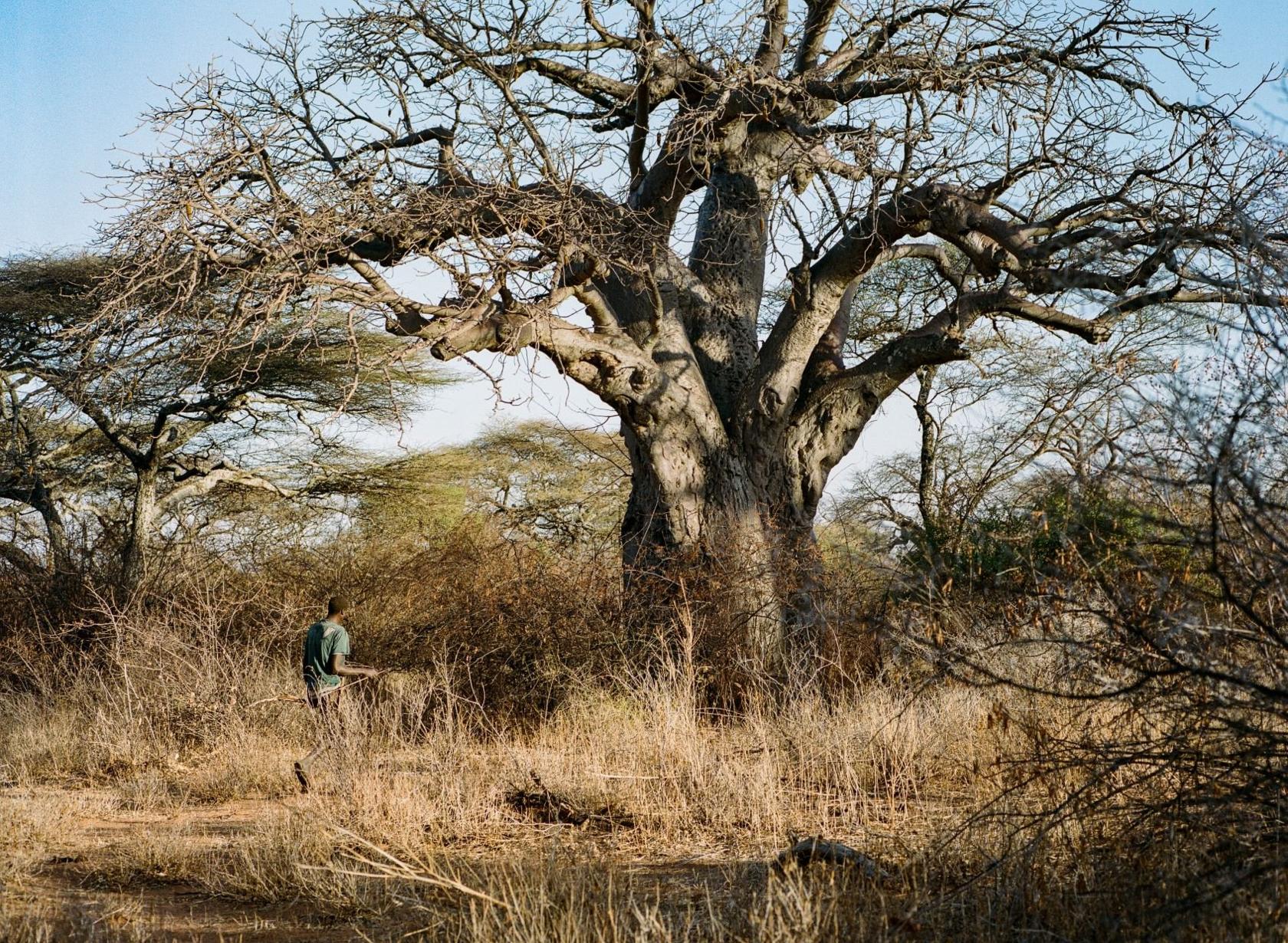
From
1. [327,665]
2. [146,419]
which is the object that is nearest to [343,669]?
[327,665]

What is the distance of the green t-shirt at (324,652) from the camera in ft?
25.1

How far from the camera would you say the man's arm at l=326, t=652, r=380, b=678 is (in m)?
7.37

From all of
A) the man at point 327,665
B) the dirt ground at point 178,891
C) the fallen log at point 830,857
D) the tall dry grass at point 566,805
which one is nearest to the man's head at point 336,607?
the man at point 327,665

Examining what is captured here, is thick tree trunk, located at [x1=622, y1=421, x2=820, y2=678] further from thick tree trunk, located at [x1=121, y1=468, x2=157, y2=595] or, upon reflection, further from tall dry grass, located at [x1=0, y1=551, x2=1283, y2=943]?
thick tree trunk, located at [x1=121, y1=468, x2=157, y2=595]

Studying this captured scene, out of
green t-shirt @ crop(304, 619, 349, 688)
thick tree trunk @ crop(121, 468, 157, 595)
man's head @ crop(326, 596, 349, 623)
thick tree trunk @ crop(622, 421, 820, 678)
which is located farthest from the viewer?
thick tree trunk @ crop(121, 468, 157, 595)

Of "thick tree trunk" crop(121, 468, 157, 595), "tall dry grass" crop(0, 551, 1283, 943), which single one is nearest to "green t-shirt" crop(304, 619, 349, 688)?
"tall dry grass" crop(0, 551, 1283, 943)

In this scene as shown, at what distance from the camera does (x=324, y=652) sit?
7.67m

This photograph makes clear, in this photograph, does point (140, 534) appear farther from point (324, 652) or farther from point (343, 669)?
point (343, 669)

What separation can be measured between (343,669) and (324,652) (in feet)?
0.75

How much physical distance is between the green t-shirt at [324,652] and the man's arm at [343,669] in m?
0.02

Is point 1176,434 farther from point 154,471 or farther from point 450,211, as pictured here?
point 154,471

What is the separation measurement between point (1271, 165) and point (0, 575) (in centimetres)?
1198

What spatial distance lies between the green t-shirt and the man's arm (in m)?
0.02

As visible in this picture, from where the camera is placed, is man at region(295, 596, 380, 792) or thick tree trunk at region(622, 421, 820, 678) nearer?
man at region(295, 596, 380, 792)
